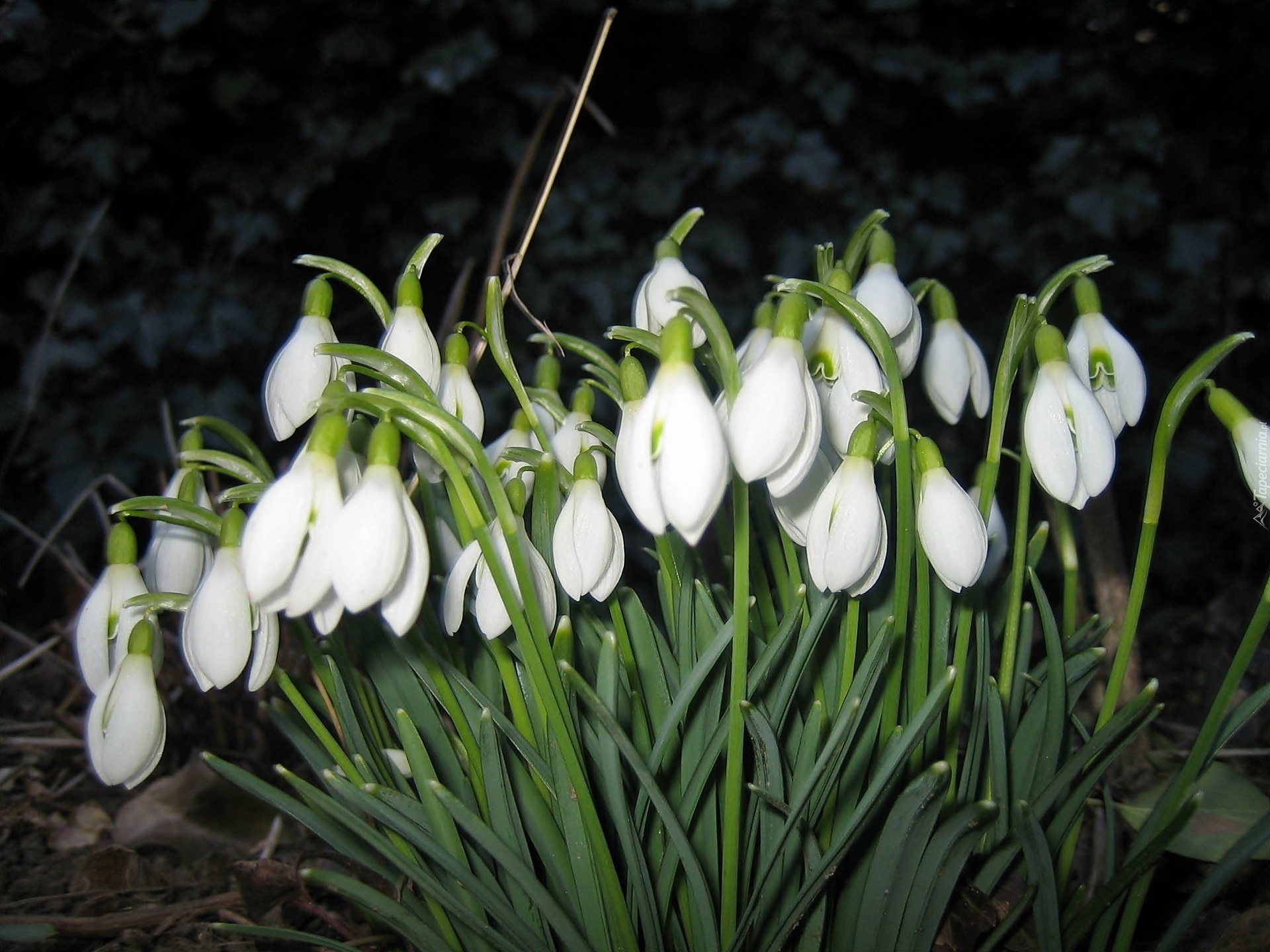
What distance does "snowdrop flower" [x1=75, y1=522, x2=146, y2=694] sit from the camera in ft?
2.87

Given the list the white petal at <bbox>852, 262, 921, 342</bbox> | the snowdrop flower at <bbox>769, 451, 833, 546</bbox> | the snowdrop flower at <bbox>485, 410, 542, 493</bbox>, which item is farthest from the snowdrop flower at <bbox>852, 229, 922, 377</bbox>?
the snowdrop flower at <bbox>485, 410, 542, 493</bbox>

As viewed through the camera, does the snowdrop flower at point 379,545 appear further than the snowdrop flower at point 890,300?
No

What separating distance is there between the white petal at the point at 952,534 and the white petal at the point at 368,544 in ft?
1.42

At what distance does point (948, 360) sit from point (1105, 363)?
0.15m

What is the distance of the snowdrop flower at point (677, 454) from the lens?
657mm

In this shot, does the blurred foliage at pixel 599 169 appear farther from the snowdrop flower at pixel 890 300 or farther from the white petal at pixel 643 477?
the white petal at pixel 643 477

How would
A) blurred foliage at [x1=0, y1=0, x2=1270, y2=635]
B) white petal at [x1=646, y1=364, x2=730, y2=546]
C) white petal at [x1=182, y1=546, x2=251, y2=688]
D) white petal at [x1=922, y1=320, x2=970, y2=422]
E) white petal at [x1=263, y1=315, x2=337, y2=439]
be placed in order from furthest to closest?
blurred foliage at [x1=0, y1=0, x2=1270, y2=635], white petal at [x1=922, y1=320, x2=970, y2=422], white petal at [x1=263, y1=315, x2=337, y2=439], white petal at [x1=182, y1=546, x2=251, y2=688], white petal at [x1=646, y1=364, x2=730, y2=546]

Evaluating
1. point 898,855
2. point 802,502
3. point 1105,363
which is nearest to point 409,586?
point 802,502

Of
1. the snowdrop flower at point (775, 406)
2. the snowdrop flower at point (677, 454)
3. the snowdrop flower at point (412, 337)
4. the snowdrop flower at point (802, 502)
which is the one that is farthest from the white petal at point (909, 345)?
the snowdrop flower at point (412, 337)

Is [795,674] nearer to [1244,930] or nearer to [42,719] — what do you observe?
[1244,930]

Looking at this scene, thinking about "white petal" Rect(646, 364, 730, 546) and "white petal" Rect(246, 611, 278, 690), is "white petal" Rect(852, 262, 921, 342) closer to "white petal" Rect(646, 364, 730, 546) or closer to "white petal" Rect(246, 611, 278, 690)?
"white petal" Rect(646, 364, 730, 546)

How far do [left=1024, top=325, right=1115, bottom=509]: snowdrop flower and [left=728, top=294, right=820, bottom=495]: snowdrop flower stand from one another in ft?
0.76

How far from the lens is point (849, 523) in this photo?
754 mm

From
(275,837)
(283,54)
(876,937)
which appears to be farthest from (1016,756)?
(283,54)
